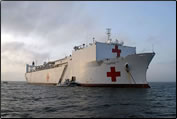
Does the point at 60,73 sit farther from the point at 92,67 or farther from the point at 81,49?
the point at 92,67

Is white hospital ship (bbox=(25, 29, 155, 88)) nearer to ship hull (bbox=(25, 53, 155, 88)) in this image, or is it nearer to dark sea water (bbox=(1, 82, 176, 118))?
ship hull (bbox=(25, 53, 155, 88))

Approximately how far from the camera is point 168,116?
605 cm

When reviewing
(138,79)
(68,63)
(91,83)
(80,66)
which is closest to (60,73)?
(68,63)

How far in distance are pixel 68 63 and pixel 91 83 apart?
264 inches

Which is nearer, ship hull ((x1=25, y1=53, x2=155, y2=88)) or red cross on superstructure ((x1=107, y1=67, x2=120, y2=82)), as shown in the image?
ship hull ((x1=25, y1=53, x2=155, y2=88))

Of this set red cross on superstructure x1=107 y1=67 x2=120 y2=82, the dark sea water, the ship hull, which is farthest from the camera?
red cross on superstructure x1=107 y1=67 x2=120 y2=82

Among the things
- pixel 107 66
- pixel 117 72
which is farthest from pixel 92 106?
pixel 107 66

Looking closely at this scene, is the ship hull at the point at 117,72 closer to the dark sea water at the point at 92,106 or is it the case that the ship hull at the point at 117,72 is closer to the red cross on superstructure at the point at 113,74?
the red cross on superstructure at the point at 113,74

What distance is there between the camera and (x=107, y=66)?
16.5 m

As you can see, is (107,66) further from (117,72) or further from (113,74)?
(117,72)

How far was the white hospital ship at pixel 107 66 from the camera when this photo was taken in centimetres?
1517

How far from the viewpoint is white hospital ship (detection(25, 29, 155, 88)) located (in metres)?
15.2

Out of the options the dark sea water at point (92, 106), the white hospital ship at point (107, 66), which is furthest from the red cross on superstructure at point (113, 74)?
the dark sea water at point (92, 106)

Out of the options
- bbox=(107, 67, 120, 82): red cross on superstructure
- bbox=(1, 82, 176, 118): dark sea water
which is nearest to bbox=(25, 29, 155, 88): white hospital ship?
bbox=(107, 67, 120, 82): red cross on superstructure
